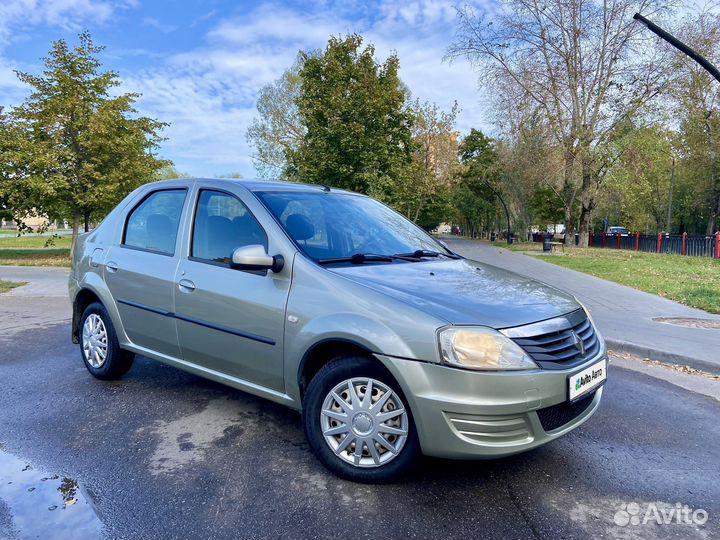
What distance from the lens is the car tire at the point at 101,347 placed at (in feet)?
14.9

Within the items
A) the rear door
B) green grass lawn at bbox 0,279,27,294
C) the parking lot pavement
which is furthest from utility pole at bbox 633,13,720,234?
green grass lawn at bbox 0,279,27,294

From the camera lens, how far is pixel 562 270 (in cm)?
1630

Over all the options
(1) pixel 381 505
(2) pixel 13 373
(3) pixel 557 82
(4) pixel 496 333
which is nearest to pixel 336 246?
(4) pixel 496 333

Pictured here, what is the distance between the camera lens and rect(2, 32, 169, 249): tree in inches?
631

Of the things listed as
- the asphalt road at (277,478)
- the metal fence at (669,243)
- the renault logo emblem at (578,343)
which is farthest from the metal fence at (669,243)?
the renault logo emblem at (578,343)

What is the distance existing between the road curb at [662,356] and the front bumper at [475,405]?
3.88m

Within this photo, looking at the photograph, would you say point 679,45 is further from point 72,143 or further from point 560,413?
point 72,143

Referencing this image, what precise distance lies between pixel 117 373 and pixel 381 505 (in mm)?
3073

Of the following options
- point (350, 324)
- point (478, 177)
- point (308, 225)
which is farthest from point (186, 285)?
point (478, 177)

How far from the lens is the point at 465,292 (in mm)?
3025

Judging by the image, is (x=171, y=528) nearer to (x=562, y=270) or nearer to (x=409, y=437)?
(x=409, y=437)

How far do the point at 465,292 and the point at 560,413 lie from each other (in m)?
0.85

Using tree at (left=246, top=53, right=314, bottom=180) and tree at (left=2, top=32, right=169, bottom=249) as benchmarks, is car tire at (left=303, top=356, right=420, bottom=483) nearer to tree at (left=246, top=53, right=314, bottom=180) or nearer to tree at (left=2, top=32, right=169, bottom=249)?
tree at (left=2, top=32, right=169, bottom=249)

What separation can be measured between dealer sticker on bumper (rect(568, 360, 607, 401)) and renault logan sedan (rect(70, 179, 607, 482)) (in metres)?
0.01
